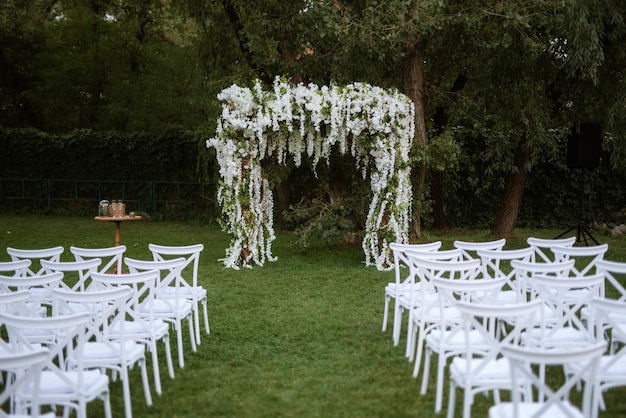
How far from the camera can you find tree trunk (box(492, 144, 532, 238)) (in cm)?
1549

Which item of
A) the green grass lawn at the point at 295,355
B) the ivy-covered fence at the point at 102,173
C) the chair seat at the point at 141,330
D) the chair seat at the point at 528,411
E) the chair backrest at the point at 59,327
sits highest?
the ivy-covered fence at the point at 102,173

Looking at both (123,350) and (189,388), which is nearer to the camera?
(123,350)

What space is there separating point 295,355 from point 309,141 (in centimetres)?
523

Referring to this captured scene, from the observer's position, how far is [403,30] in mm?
12172

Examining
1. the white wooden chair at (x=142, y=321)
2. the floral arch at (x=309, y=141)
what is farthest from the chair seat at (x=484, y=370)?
the floral arch at (x=309, y=141)

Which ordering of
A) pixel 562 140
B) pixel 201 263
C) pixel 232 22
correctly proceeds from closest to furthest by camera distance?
1. pixel 201 263
2. pixel 232 22
3. pixel 562 140

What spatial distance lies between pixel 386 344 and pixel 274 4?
8.97 metres

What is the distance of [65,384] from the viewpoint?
4559mm

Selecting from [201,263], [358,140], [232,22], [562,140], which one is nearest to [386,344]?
[358,140]

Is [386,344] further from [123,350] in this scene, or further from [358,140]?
[358,140]

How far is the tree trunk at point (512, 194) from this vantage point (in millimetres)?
15492

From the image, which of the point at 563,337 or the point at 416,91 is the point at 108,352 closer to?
the point at 563,337

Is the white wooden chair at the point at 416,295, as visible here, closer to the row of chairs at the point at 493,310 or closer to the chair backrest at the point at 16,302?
the row of chairs at the point at 493,310

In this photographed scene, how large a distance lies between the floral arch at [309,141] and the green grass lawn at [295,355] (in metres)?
0.69
